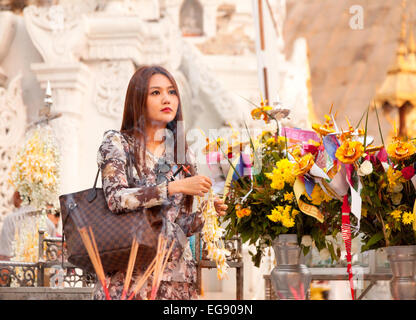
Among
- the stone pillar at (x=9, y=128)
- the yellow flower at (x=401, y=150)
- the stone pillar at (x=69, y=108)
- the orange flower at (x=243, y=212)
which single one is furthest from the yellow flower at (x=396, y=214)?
the stone pillar at (x=9, y=128)

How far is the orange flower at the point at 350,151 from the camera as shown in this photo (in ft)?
5.17

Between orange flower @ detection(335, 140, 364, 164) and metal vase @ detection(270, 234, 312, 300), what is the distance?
34 cm

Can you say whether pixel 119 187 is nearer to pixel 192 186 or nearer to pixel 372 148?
pixel 192 186

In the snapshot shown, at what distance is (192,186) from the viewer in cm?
150

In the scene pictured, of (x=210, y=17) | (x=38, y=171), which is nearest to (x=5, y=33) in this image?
(x=38, y=171)

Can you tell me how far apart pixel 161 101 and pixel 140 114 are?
0.06 metres

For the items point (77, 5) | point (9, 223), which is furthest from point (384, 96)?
point (9, 223)

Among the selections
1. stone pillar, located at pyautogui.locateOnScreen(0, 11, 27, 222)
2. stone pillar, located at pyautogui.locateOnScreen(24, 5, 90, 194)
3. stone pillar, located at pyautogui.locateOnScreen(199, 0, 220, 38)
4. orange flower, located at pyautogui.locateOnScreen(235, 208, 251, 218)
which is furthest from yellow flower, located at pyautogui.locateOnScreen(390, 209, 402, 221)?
stone pillar, located at pyautogui.locateOnScreen(199, 0, 220, 38)

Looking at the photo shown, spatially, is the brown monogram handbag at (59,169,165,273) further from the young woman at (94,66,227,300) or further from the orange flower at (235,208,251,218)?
the orange flower at (235,208,251,218)

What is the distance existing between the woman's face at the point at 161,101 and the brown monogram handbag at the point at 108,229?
0.22 m

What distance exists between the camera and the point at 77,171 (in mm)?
4211

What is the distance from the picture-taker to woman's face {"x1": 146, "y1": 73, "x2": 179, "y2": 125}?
1.60 meters

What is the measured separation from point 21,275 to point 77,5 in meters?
2.37

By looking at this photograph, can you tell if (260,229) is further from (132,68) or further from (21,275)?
(132,68)
